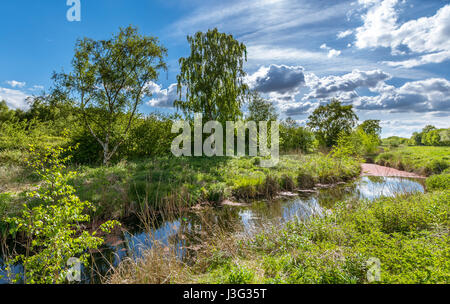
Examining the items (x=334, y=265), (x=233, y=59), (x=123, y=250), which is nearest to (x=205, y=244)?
(x=123, y=250)

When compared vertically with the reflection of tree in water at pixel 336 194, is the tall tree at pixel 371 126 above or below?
above

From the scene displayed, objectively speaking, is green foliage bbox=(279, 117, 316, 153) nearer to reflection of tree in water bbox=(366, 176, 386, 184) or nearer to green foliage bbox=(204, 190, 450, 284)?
reflection of tree in water bbox=(366, 176, 386, 184)

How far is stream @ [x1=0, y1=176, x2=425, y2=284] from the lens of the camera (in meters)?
5.02

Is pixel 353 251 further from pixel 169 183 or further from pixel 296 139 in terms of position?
pixel 296 139

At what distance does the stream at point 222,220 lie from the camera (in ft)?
16.5

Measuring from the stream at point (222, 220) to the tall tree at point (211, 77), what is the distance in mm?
10147

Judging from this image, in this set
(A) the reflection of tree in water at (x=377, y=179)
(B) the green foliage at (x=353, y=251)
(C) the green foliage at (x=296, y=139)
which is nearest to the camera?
(B) the green foliage at (x=353, y=251)

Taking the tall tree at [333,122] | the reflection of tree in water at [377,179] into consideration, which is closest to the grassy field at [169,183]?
the reflection of tree in water at [377,179]

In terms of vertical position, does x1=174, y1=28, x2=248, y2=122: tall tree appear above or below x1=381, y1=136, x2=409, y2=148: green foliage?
above

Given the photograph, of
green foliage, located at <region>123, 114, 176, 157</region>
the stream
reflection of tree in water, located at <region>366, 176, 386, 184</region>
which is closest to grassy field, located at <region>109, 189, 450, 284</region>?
the stream

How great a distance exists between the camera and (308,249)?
4.32 meters

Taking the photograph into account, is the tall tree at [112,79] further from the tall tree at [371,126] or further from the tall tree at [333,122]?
the tall tree at [371,126]

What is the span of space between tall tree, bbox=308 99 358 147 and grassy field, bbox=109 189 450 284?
27448 millimetres

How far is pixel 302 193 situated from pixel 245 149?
1019cm
